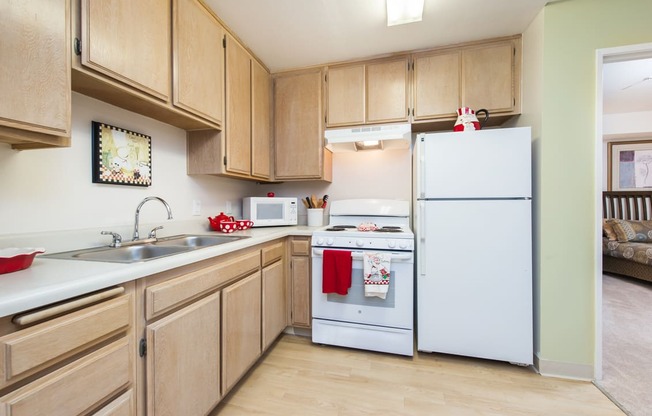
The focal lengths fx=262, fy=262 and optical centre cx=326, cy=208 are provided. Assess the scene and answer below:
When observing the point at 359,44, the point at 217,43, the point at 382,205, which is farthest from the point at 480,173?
the point at 217,43

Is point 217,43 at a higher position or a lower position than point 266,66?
lower

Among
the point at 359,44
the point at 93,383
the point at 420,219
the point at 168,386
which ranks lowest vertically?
the point at 168,386

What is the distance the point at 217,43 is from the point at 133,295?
167 centimetres

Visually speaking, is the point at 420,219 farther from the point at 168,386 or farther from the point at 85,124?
the point at 85,124

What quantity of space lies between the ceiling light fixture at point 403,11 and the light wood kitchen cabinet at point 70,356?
206cm

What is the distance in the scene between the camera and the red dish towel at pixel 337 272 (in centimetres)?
193

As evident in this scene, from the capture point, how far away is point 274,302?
194cm

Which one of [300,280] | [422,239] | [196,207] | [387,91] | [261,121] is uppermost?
[387,91]

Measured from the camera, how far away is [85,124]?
4.21 ft

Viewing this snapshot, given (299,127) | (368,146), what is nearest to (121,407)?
(299,127)

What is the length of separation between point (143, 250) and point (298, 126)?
64.4 inches

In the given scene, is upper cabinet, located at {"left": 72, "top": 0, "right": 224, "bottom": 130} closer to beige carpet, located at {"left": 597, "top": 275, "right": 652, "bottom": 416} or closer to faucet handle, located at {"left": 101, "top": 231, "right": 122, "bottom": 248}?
faucet handle, located at {"left": 101, "top": 231, "right": 122, "bottom": 248}

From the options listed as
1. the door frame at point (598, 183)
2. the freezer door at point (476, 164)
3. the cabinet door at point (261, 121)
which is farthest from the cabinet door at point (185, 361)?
the door frame at point (598, 183)

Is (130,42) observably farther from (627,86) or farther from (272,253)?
(627,86)
